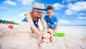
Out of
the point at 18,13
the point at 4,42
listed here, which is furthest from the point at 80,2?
the point at 4,42

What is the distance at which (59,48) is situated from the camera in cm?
63

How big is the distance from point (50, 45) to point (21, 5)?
46 centimetres

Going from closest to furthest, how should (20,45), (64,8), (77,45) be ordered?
(20,45) < (77,45) < (64,8)

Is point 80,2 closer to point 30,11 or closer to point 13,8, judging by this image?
point 30,11

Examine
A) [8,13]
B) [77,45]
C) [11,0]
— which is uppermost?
[11,0]

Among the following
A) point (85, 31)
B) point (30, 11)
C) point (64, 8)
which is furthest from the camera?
point (85, 31)

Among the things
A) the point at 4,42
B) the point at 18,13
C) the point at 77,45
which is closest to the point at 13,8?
the point at 18,13

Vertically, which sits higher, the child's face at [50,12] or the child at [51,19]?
the child's face at [50,12]

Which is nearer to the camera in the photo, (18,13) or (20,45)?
(20,45)

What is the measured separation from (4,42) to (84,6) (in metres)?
0.79

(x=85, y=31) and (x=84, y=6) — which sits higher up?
(x=84, y=6)

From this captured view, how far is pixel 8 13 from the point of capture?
827 millimetres

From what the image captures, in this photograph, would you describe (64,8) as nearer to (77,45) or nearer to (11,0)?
(77,45)

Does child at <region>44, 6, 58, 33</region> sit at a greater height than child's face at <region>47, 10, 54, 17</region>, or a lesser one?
lesser
